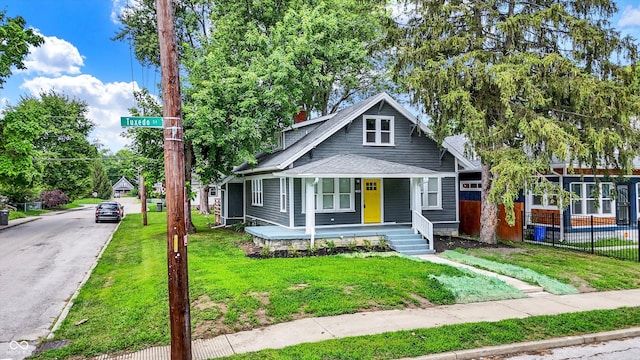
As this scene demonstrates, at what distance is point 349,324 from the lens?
7648 millimetres

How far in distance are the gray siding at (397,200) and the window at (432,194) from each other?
0.89 m

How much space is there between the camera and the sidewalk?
6.52 m

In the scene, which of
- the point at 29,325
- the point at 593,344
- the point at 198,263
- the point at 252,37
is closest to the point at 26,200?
the point at 252,37

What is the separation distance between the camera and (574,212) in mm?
19203

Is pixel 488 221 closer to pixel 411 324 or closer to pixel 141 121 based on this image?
pixel 411 324

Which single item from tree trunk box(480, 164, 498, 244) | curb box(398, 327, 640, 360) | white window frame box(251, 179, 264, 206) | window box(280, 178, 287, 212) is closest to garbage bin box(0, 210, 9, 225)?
white window frame box(251, 179, 264, 206)

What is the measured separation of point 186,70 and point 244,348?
19.0 metres

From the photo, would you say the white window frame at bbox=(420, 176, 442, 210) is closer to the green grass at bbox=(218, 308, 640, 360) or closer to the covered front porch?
the covered front porch

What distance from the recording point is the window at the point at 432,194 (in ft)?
62.9

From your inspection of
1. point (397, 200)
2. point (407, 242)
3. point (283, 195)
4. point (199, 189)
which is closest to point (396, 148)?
point (397, 200)

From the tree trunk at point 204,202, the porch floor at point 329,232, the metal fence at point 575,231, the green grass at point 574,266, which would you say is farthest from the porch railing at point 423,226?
the tree trunk at point 204,202

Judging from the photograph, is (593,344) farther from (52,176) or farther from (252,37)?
(52,176)

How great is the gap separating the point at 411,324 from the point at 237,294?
3618mm

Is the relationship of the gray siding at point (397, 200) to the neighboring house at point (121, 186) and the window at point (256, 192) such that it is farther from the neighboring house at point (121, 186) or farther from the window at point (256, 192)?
the neighboring house at point (121, 186)
